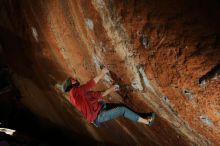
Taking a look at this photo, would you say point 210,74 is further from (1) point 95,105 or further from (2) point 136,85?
(1) point 95,105

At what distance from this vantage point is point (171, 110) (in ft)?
10.9

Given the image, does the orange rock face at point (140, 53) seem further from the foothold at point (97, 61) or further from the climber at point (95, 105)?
the climber at point (95, 105)

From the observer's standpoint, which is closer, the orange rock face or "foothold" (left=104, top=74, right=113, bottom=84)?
the orange rock face

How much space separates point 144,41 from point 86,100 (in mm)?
1248

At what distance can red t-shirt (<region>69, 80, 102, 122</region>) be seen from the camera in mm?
3760

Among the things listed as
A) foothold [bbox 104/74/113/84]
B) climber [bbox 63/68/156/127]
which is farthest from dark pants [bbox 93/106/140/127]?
foothold [bbox 104/74/113/84]

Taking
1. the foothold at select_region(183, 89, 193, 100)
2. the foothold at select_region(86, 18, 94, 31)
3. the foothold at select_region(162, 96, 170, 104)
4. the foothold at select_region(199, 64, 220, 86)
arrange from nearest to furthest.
Answer: the foothold at select_region(199, 64, 220, 86) → the foothold at select_region(183, 89, 193, 100) → the foothold at select_region(162, 96, 170, 104) → the foothold at select_region(86, 18, 94, 31)

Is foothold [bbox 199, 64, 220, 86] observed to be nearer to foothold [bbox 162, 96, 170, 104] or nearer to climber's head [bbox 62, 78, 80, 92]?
foothold [bbox 162, 96, 170, 104]

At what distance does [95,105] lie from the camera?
3.91 m

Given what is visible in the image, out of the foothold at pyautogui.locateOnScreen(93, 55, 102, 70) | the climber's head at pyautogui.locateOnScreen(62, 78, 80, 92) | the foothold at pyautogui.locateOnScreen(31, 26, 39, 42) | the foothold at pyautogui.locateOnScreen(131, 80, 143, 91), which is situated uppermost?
the foothold at pyautogui.locateOnScreen(31, 26, 39, 42)

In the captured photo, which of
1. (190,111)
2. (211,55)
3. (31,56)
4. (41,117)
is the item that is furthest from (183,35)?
(41,117)

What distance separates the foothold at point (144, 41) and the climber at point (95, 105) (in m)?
0.90

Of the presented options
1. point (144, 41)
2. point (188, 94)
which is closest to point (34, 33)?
point (144, 41)

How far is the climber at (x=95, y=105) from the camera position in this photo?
3.76 m
